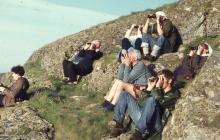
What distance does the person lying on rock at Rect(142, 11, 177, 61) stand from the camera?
24.0m

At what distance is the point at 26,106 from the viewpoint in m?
21.5

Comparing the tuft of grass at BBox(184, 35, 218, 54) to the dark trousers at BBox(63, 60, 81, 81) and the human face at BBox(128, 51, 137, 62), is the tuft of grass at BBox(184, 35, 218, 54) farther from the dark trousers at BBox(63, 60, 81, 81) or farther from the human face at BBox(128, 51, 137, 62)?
the human face at BBox(128, 51, 137, 62)

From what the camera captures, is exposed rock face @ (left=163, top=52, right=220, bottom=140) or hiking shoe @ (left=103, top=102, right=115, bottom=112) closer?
exposed rock face @ (left=163, top=52, right=220, bottom=140)

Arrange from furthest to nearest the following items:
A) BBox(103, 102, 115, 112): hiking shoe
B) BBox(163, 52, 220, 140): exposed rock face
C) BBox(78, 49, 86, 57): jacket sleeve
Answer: BBox(78, 49, 86, 57): jacket sleeve < BBox(103, 102, 115, 112): hiking shoe < BBox(163, 52, 220, 140): exposed rock face

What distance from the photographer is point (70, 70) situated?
2495 centimetres

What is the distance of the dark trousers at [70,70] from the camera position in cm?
2492

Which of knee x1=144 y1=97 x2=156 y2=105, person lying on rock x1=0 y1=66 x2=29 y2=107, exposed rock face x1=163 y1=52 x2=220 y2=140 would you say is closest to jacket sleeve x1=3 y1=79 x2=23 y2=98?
person lying on rock x1=0 y1=66 x2=29 y2=107

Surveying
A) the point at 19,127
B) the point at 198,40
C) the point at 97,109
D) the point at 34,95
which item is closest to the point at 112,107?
the point at 97,109

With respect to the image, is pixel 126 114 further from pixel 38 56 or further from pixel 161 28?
pixel 38 56

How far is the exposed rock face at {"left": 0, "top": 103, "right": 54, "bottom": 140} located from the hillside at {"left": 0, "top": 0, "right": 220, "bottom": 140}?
0.39 metres

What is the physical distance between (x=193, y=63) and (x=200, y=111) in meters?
7.53

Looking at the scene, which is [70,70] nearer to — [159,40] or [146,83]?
[159,40]

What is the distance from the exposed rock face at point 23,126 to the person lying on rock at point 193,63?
5551 millimetres

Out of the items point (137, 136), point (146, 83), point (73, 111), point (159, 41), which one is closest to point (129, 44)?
point (159, 41)
